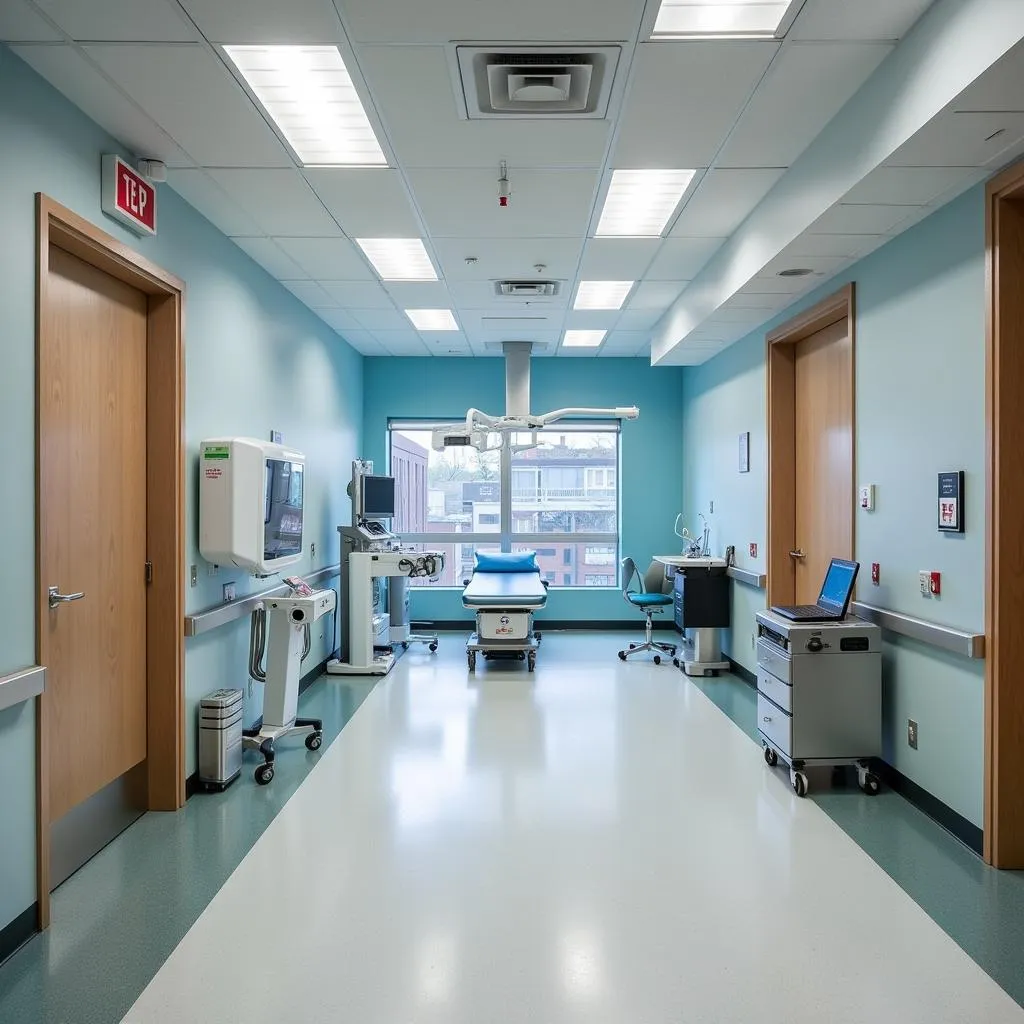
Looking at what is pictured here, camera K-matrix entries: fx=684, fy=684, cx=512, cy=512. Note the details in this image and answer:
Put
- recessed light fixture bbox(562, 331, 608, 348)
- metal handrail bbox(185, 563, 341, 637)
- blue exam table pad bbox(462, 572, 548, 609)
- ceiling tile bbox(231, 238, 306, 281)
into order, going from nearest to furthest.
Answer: metal handrail bbox(185, 563, 341, 637) → ceiling tile bbox(231, 238, 306, 281) → blue exam table pad bbox(462, 572, 548, 609) → recessed light fixture bbox(562, 331, 608, 348)

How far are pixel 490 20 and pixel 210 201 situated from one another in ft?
6.58

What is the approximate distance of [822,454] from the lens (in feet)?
14.6

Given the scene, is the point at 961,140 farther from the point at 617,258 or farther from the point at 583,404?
the point at 583,404

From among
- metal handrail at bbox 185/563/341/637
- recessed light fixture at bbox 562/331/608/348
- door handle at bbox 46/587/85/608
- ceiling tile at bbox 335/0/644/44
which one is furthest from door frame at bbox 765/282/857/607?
door handle at bbox 46/587/85/608

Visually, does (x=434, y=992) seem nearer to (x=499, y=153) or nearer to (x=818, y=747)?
(x=818, y=747)

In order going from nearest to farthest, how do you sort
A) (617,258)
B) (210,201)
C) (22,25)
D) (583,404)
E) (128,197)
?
(22,25)
(128,197)
(210,201)
(617,258)
(583,404)

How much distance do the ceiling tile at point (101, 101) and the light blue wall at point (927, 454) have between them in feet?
11.1

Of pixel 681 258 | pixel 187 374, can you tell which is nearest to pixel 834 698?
pixel 681 258

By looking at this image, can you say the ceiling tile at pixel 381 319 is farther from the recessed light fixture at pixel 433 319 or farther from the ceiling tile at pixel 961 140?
the ceiling tile at pixel 961 140

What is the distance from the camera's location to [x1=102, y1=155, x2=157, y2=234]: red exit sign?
2773 millimetres

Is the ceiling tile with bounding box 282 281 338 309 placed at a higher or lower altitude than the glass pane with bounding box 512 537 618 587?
higher

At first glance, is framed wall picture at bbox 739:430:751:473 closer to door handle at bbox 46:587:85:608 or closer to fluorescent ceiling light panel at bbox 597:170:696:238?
fluorescent ceiling light panel at bbox 597:170:696:238

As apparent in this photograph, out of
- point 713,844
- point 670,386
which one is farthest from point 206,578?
point 670,386

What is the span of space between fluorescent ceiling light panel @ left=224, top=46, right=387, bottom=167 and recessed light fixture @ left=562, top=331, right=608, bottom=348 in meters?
3.65
